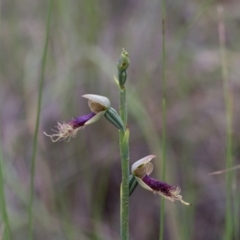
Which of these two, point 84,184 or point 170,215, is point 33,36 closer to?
point 84,184

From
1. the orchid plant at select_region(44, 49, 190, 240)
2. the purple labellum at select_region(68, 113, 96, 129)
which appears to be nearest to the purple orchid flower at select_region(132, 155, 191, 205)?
the orchid plant at select_region(44, 49, 190, 240)

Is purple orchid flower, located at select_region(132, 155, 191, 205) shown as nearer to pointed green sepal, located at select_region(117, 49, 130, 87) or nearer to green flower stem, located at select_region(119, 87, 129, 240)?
green flower stem, located at select_region(119, 87, 129, 240)

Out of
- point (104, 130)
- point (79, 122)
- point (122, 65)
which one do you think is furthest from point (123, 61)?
point (104, 130)

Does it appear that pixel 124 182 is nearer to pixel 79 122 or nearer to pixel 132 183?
pixel 132 183

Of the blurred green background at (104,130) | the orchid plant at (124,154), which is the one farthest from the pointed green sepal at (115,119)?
the blurred green background at (104,130)

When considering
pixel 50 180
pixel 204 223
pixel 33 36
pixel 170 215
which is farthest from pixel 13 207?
pixel 33 36
